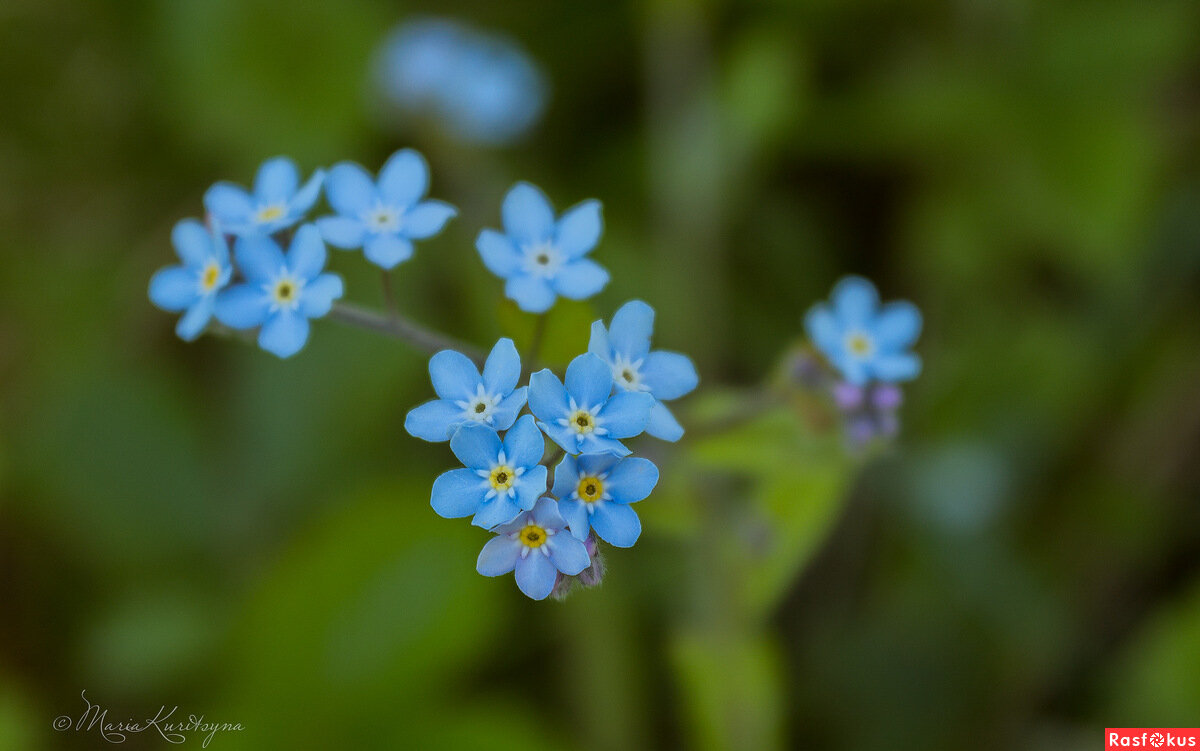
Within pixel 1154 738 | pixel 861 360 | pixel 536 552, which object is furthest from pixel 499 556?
pixel 1154 738

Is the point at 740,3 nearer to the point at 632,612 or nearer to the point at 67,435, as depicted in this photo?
the point at 632,612

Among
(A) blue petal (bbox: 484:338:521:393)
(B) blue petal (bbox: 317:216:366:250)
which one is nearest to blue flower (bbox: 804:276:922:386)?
(A) blue petal (bbox: 484:338:521:393)

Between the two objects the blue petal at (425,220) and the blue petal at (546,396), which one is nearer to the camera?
the blue petal at (546,396)

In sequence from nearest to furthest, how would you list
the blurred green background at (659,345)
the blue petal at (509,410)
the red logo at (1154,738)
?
the blue petal at (509,410) → the red logo at (1154,738) → the blurred green background at (659,345)

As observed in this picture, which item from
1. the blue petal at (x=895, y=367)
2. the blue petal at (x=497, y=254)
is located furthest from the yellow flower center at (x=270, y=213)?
the blue petal at (x=895, y=367)

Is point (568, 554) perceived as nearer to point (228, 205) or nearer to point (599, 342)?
point (599, 342)

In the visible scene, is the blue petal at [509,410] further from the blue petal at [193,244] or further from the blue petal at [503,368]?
the blue petal at [193,244]

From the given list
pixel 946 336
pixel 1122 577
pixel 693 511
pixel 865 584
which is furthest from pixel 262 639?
pixel 1122 577
